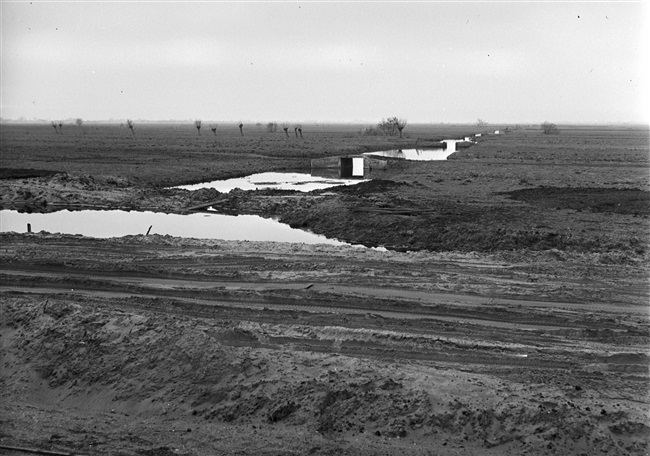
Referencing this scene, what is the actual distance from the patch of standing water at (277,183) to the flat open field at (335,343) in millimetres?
12680

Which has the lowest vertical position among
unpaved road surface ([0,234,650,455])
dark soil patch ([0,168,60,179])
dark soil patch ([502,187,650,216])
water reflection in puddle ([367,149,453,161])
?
unpaved road surface ([0,234,650,455])

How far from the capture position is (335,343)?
Answer: 28.5 feet

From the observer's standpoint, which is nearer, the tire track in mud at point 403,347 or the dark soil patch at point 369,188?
the tire track in mud at point 403,347

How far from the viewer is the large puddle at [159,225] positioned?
1827 cm

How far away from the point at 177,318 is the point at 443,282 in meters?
5.35

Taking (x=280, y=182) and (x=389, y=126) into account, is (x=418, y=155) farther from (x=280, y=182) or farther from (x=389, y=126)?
(x=389, y=126)

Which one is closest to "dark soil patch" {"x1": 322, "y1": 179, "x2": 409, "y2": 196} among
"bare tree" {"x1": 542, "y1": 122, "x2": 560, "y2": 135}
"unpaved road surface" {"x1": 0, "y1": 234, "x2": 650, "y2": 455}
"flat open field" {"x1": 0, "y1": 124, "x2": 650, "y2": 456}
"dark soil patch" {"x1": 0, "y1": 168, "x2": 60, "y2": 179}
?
"flat open field" {"x1": 0, "y1": 124, "x2": 650, "y2": 456}

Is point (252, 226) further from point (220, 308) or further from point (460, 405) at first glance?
point (460, 405)

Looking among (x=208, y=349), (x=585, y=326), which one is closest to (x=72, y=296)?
(x=208, y=349)

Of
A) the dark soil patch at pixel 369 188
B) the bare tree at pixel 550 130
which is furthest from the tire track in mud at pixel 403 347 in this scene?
the bare tree at pixel 550 130

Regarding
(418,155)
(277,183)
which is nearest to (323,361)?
(277,183)

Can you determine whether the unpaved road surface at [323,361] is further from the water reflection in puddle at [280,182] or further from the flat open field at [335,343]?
the water reflection in puddle at [280,182]

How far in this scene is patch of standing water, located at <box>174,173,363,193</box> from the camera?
29.8m

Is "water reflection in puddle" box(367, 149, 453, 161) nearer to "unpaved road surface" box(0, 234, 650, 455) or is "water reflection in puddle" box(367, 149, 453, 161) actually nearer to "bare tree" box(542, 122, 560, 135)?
"unpaved road surface" box(0, 234, 650, 455)
